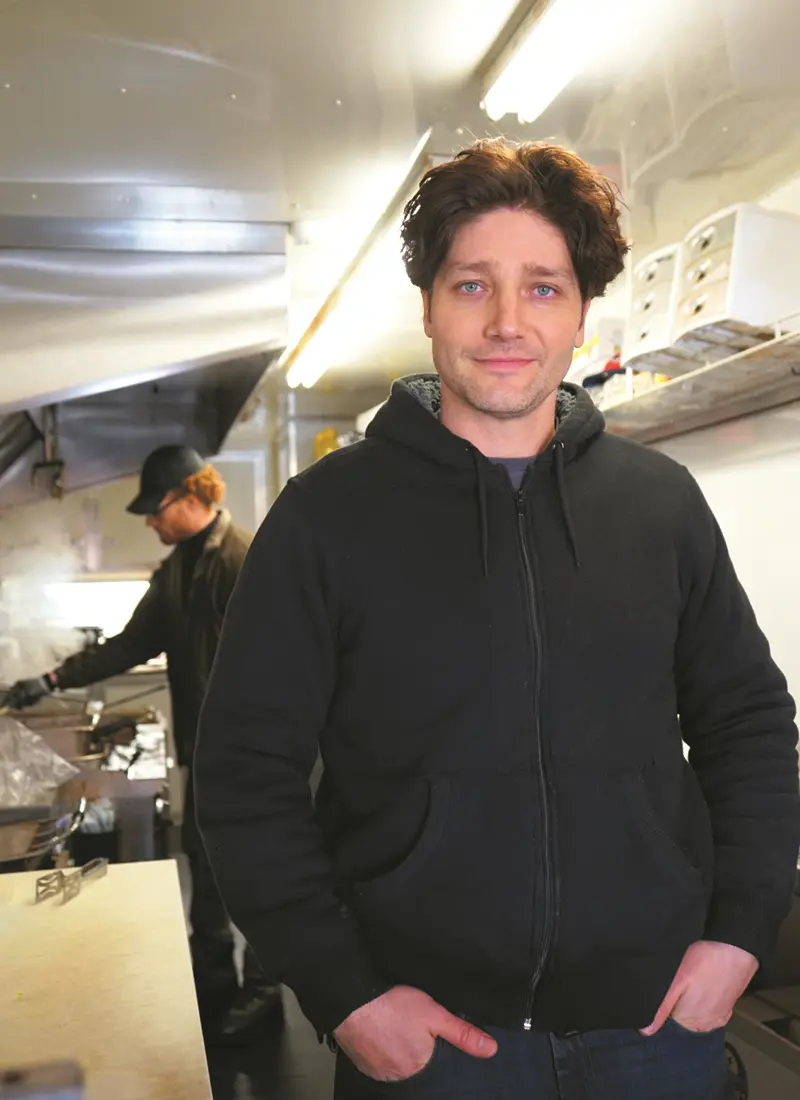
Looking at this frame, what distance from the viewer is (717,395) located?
254 centimetres

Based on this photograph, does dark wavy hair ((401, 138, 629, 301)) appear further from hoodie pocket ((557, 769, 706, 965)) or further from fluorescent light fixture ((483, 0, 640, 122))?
hoodie pocket ((557, 769, 706, 965))

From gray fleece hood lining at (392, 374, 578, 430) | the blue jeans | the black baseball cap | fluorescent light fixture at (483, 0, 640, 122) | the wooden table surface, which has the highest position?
fluorescent light fixture at (483, 0, 640, 122)

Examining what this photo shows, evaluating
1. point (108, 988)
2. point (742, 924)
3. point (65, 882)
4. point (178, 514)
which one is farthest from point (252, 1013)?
point (742, 924)

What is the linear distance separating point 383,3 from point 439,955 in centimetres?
145

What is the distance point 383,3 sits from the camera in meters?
1.67

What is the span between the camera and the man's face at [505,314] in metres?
1.20

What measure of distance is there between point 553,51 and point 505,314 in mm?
739

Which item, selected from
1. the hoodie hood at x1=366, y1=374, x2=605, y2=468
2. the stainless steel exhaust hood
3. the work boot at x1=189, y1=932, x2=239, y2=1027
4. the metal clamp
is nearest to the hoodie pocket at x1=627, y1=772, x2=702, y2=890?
the hoodie hood at x1=366, y1=374, x2=605, y2=468

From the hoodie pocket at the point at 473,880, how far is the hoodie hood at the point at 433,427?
381 mm

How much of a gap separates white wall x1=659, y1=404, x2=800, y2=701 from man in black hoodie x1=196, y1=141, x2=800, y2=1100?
4.35 feet

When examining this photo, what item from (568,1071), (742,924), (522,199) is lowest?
(568,1071)

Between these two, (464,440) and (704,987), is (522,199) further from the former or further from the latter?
(704,987)

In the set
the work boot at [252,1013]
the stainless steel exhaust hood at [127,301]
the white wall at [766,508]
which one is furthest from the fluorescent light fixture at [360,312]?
the work boot at [252,1013]

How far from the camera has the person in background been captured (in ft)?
9.93
